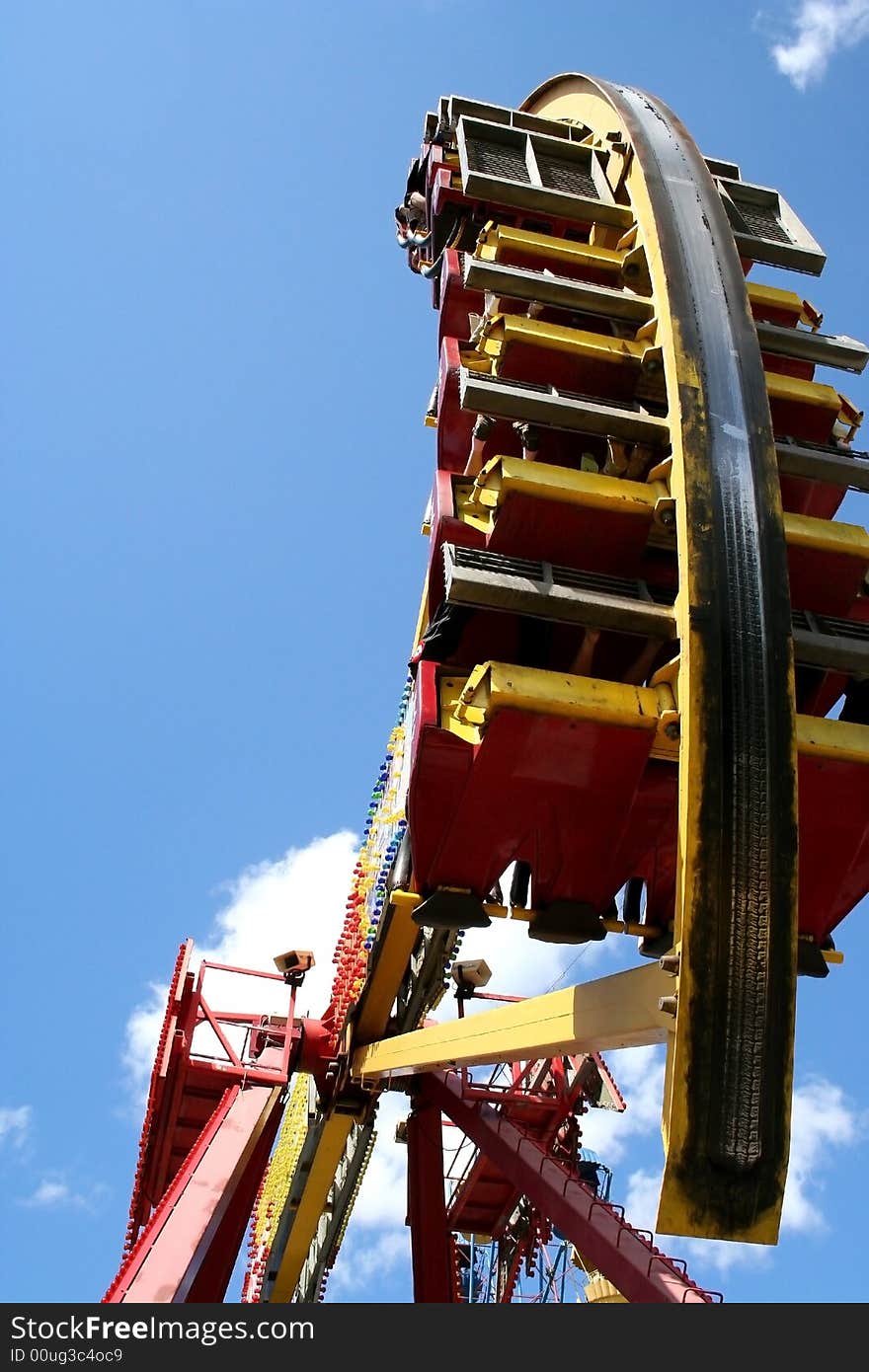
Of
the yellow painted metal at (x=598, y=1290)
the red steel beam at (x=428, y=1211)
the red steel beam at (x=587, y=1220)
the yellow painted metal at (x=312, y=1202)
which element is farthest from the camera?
the yellow painted metal at (x=598, y=1290)

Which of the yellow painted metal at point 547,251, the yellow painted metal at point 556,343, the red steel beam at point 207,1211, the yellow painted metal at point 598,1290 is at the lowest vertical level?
the red steel beam at point 207,1211

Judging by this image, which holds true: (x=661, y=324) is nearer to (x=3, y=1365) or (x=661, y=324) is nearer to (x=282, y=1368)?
(x=282, y=1368)

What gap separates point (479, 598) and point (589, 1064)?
15.4 meters

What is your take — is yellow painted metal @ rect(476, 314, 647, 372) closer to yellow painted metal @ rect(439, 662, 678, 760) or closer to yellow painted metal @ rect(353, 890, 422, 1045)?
yellow painted metal @ rect(439, 662, 678, 760)

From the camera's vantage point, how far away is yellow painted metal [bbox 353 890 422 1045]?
47.5 feet

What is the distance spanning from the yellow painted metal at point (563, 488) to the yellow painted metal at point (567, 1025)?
320 centimetres

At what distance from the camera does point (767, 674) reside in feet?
21.3

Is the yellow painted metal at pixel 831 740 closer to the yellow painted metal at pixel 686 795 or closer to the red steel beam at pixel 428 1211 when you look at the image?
the yellow painted metal at pixel 686 795

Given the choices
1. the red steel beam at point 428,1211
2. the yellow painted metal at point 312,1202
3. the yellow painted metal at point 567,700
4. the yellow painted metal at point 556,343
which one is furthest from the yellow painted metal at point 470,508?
the red steel beam at point 428,1211

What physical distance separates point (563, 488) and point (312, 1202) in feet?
51.3

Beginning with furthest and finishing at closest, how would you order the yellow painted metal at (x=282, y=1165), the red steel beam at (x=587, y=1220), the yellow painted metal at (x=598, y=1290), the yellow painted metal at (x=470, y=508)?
the yellow painted metal at (x=598, y=1290) < the yellow painted metal at (x=282, y=1165) < the red steel beam at (x=587, y=1220) < the yellow painted metal at (x=470, y=508)

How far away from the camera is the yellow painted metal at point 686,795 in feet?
18.3

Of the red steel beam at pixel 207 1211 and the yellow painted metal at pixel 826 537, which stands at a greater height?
the yellow painted metal at pixel 826 537

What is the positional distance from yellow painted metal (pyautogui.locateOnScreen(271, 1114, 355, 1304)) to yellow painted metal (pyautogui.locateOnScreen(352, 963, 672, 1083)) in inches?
309
